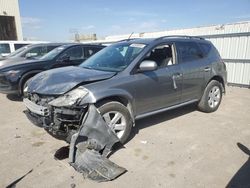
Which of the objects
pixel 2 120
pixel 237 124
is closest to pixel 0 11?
pixel 2 120

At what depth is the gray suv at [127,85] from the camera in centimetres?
353

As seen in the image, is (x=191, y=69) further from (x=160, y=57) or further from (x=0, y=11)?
(x=0, y=11)

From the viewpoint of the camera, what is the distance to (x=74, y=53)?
785 cm

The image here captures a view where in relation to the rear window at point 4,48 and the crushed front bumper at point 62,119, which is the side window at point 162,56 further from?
the rear window at point 4,48

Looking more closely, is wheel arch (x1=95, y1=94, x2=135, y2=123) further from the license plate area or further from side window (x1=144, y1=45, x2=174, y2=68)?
side window (x1=144, y1=45, x2=174, y2=68)

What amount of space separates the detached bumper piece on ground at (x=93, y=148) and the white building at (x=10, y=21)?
23304 millimetres

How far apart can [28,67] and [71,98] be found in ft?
13.2

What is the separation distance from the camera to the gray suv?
11.6 ft

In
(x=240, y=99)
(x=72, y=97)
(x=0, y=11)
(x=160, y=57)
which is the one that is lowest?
(x=240, y=99)

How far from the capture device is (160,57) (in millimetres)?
4980

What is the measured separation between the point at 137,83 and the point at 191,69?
5.32 ft

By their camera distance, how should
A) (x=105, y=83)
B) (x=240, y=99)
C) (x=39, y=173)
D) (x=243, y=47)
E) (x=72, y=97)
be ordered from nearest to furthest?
(x=39, y=173)
(x=72, y=97)
(x=105, y=83)
(x=240, y=99)
(x=243, y=47)

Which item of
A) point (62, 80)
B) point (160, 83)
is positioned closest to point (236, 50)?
point (160, 83)

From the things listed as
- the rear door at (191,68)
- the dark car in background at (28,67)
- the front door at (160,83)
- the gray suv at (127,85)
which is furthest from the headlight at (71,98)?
the dark car in background at (28,67)
